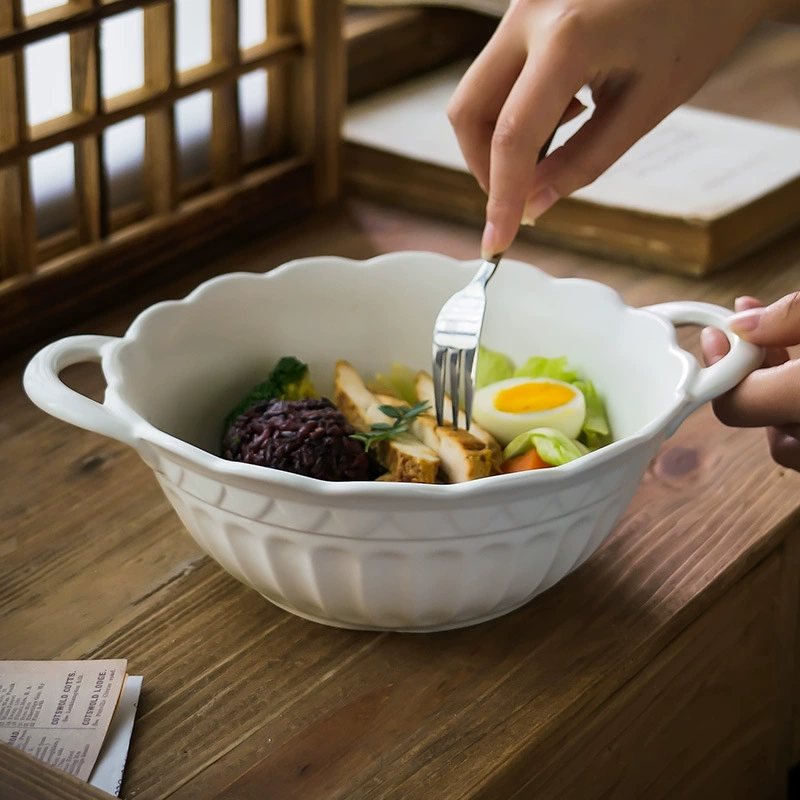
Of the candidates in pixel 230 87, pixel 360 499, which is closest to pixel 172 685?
pixel 360 499

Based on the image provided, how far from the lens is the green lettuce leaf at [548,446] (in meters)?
0.88

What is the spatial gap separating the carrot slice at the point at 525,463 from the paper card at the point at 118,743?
1.07 feet

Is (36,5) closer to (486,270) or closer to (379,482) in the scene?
(486,270)

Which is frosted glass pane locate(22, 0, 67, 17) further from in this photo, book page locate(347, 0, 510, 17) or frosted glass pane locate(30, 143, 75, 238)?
book page locate(347, 0, 510, 17)

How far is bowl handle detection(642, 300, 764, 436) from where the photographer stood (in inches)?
32.4

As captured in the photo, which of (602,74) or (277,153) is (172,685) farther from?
(277,153)

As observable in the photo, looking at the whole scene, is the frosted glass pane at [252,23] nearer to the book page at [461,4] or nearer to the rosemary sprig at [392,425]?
the book page at [461,4]

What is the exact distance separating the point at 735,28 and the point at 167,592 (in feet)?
2.22

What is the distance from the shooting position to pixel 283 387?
972 mm

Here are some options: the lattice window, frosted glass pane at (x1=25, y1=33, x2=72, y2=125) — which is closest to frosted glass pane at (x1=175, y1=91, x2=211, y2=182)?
the lattice window

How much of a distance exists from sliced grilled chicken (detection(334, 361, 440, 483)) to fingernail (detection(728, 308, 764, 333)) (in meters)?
0.25

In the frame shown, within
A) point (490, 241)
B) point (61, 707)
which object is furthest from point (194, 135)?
point (61, 707)

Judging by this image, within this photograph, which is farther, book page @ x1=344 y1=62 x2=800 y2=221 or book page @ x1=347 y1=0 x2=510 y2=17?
book page @ x1=347 y1=0 x2=510 y2=17

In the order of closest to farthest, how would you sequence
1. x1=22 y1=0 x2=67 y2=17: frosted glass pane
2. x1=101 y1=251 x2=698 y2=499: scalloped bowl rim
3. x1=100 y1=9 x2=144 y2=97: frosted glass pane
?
x1=101 y1=251 x2=698 y2=499: scalloped bowl rim → x1=22 y1=0 x2=67 y2=17: frosted glass pane → x1=100 y1=9 x2=144 y2=97: frosted glass pane
